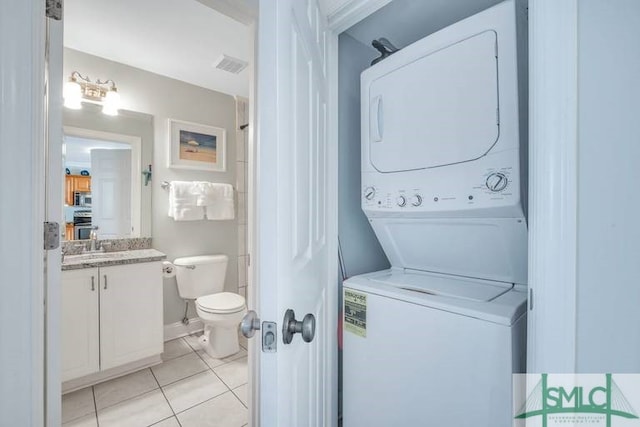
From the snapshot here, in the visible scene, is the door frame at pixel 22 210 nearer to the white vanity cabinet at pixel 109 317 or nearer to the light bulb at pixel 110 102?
the white vanity cabinet at pixel 109 317

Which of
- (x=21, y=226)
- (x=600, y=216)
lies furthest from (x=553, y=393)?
(x=21, y=226)

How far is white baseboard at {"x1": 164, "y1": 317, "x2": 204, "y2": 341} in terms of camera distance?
258cm

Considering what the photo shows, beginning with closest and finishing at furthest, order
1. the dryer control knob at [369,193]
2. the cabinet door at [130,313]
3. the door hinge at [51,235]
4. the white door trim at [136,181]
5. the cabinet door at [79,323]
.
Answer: the door hinge at [51,235], the dryer control knob at [369,193], the cabinet door at [79,323], the cabinet door at [130,313], the white door trim at [136,181]

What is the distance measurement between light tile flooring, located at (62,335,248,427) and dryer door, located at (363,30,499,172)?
5.82 feet

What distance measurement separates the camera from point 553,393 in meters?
0.59

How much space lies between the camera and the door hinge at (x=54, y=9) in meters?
0.89

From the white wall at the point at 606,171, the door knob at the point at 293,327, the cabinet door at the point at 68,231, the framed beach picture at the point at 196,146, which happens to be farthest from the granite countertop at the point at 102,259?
the white wall at the point at 606,171

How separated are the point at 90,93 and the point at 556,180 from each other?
2.97m

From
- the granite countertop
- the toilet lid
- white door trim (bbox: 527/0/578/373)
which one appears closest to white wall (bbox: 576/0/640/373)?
white door trim (bbox: 527/0/578/373)

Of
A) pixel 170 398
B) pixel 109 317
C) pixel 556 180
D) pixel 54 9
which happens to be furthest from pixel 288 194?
pixel 109 317

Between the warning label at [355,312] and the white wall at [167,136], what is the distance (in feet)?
6.88

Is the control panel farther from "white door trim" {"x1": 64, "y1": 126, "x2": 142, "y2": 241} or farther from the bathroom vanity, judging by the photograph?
"white door trim" {"x1": 64, "y1": 126, "x2": 142, "y2": 241}

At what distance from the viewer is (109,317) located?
1.89 meters

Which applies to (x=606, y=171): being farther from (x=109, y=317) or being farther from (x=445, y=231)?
(x=109, y=317)
